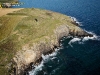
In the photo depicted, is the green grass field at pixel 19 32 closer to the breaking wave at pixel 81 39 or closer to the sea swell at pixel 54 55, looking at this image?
the sea swell at pixel 54 55

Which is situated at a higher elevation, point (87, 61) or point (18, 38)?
point (18, 38)

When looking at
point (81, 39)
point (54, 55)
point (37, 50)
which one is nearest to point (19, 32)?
point (37, 50)

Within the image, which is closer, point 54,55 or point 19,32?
point 54,55

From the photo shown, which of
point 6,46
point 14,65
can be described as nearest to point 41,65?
point 14,65

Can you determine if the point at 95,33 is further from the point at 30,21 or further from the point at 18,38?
the point at 18,38

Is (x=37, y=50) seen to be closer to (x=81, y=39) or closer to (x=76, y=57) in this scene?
(x=76, y=57)

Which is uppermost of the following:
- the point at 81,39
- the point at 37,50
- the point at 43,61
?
the point at 81,39

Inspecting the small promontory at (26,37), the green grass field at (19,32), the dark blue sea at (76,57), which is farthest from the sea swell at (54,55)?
the green grass field at (19,32)

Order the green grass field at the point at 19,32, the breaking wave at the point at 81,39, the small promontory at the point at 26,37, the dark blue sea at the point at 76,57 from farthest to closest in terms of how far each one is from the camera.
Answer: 1. the breaking wave at the point at 81,39
2. the green grass field at the point at 19,32
3. the small promontory at the point at 26,37
4. the dark blue sea at the point at 76,57
